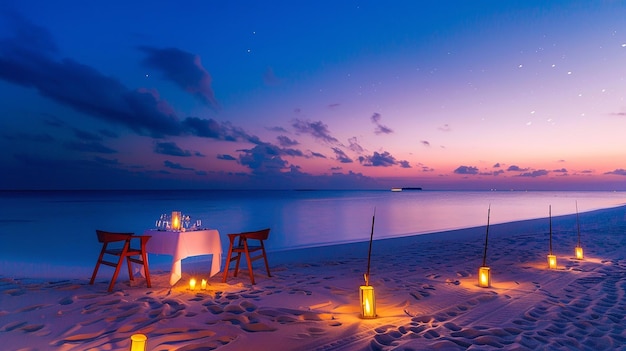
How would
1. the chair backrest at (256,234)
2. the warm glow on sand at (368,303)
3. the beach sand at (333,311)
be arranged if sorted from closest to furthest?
the beach sand at (333,311) < the warm glow on sand at (368,303) < the chair backrest at (256,234)

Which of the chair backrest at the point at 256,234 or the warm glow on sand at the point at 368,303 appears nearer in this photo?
the warm glow on sand at the point at 368,303

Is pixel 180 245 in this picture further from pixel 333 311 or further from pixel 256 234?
pixel 333 311

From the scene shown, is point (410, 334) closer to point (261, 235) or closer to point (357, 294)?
point (357, 294)

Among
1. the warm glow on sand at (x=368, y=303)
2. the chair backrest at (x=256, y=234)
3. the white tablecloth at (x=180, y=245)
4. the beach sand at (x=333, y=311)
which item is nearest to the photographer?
the beach sand at (x=333, y=311)

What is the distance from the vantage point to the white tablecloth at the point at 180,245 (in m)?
5.69

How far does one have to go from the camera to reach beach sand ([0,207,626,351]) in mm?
3426

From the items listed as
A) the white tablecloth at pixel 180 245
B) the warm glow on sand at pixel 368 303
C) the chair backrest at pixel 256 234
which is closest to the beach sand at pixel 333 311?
the warm glow on sand at pixel 368 303

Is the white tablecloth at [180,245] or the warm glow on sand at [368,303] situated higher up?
the white tablecloth at [180,245]

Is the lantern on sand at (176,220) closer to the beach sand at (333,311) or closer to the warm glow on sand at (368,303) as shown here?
the beach sand at (333,311)

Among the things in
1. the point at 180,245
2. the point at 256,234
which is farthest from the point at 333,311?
the point at 180,245

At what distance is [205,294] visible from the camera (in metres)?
5.13

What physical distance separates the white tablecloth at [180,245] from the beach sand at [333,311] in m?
0.29

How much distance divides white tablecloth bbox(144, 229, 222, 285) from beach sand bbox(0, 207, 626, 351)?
0.29 metres

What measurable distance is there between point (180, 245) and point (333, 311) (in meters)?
2.58
